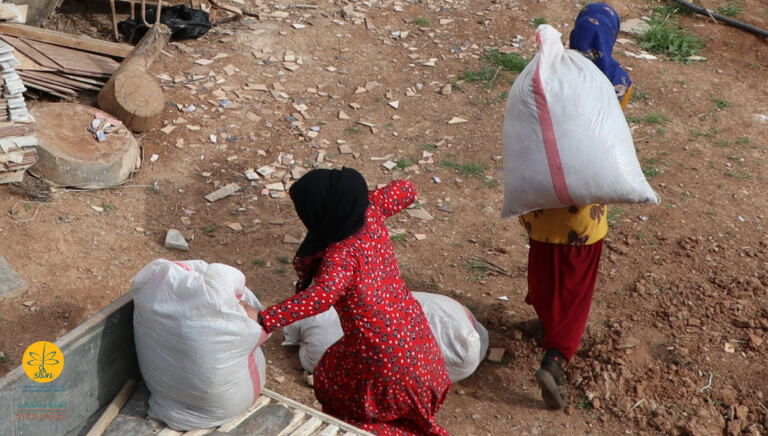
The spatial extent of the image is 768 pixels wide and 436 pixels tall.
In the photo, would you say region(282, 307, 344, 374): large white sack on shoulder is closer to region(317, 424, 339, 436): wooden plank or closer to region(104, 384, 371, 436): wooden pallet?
region(104, 384, 371, 436): wooden pallet

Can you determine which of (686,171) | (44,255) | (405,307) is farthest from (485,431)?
(686,171)

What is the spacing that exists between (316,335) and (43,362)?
1569 mm

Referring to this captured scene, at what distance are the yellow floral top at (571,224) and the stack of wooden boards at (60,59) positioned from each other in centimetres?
396

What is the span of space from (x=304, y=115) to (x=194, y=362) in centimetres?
383

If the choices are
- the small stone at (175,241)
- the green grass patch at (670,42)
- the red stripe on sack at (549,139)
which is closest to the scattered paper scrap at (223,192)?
the small stone at (175,241)

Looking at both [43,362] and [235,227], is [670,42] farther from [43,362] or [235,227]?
[43,362]

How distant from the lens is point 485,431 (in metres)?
3.62

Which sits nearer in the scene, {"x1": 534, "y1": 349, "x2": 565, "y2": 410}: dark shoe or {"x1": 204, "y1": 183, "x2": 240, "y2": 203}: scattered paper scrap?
{"x1": 534, "y1": 349, "x2": 565, "y2": 410}: dark shoe

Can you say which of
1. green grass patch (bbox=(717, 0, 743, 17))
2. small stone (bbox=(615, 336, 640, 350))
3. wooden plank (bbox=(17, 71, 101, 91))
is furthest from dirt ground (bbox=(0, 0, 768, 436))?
green grass patch (bbox=(717, 0, 743, 17))

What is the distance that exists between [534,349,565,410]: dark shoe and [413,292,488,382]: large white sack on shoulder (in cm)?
35

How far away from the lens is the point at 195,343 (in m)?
2.42

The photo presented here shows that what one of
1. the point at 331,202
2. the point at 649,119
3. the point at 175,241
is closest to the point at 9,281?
the point at 175,241

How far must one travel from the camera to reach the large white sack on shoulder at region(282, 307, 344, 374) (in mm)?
3771

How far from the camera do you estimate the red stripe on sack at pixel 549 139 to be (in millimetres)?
3094
